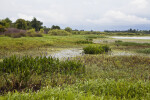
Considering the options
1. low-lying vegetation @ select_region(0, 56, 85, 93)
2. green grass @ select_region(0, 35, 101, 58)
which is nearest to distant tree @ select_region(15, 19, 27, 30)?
green grass @ select_region(0, 35, 101, 58)

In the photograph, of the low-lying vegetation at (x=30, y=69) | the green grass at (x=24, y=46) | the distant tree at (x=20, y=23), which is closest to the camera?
the low-lying vegetation at (x=30, y=69)

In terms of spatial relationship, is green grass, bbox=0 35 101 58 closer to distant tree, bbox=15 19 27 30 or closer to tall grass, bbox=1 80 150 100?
tall grass, bbox=1 80 150 100

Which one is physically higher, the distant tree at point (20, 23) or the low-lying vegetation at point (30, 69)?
the distant tree at point (20, 23)

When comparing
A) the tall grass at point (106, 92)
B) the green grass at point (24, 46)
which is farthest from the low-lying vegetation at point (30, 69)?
the green grass at point (24, 46)

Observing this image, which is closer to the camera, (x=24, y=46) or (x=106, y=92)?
(x=106, y=92)

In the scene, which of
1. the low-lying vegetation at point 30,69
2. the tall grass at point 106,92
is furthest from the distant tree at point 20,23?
the tall grass at point 106,92

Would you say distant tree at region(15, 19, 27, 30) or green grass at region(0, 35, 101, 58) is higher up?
distant tree at region(15, 19, 27, 30)

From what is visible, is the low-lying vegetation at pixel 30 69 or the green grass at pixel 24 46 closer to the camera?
the low-lying vegetation at pixel 30 69

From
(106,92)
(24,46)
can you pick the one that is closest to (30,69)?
(106,92)

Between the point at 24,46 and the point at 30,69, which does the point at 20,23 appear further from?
the point at 30,69

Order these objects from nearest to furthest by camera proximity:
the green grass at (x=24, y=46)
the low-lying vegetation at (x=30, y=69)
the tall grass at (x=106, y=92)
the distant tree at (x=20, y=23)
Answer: the tall grass at (x=106, y=92) → the low-lying vegetation at (x=30, y=69) → the green grass at (x=24, y=46) → the distant tree at (x=20, y=23)

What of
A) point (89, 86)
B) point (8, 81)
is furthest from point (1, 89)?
point (89, 86)

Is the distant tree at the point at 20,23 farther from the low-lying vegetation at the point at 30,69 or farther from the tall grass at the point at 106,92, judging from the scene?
the tall grass at the point at 106,92

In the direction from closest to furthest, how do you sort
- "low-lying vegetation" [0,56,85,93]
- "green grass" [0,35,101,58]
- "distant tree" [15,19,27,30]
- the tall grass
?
the tall grass
"low-lying vegetation" [0,56,85,93]
"green grass" [0,35,101,58]
"distant tree" [15,19,27,30]
